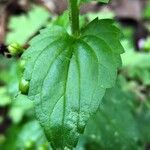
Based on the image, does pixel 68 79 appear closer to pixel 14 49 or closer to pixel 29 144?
pixel 14 49

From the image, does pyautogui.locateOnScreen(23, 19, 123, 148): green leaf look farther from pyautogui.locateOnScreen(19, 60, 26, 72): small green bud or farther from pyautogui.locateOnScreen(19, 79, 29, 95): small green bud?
pyautogui.locateOnScreen(19, 60, 26, 72): small green bud

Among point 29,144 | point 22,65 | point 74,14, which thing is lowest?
point 29,144

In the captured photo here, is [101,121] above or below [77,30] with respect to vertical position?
below

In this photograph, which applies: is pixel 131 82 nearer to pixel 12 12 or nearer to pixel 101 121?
pixel 101 121

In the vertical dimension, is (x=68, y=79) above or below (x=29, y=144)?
above

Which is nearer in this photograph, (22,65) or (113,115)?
(22,65)

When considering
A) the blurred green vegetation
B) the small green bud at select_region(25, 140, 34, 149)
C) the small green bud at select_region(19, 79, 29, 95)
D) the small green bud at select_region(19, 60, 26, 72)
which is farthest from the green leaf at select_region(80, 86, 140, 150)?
the small green bud at select_region(19, 79, 29, 95)

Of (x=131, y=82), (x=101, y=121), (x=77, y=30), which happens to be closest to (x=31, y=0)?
(x=131, y=82)

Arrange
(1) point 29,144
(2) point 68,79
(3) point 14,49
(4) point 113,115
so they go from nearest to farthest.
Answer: (2) point 68,79 < (3) point 14,49 < (1) point 29,144 < (4) point 113,115

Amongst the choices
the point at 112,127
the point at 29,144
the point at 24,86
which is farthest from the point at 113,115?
the point at 24,86
